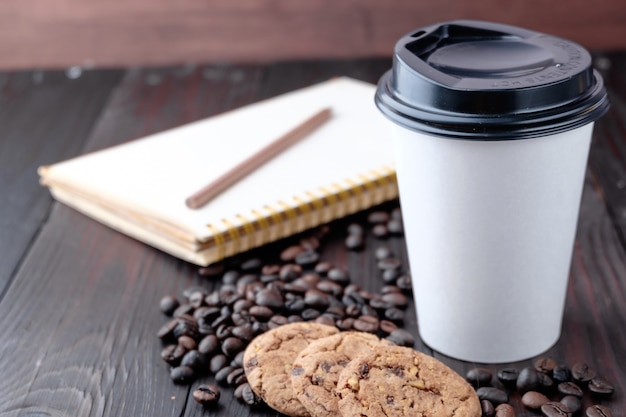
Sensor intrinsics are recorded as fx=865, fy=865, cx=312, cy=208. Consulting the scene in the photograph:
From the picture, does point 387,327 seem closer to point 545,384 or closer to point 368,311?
point 368,311

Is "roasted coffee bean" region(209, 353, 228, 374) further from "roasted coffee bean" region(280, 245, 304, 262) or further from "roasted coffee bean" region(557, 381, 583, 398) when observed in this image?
"roasted coffee bean" region(557, 381, 583, 398)

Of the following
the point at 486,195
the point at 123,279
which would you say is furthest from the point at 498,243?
the point at 123,279

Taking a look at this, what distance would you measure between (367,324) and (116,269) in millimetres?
502

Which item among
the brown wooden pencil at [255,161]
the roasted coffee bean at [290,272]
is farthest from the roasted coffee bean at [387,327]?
the brown wooden pencil at [255,161]

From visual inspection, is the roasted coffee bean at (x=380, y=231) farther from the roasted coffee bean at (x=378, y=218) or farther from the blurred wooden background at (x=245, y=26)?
the blurred wooden background at (x=245, y=26)

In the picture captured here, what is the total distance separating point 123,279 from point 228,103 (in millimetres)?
802

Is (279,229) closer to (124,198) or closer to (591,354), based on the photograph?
(124,198)

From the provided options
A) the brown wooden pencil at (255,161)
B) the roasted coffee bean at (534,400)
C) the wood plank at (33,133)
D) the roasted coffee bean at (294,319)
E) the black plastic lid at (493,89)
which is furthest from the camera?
the wood plank at (33,133)

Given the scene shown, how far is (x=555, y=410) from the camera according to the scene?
1.14m

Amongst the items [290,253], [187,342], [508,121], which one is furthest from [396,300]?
[508,121]

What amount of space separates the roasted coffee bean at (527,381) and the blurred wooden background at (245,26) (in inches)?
58.9

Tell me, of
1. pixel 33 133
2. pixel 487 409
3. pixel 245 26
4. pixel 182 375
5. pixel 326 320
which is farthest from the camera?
pixel 245 26

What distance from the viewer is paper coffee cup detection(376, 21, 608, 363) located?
1070mm

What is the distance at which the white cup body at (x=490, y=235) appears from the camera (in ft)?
3.68
